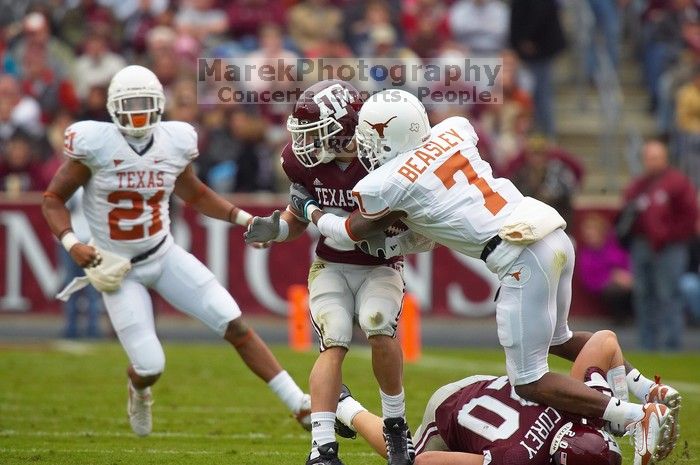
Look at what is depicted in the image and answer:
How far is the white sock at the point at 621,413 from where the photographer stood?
5.84m

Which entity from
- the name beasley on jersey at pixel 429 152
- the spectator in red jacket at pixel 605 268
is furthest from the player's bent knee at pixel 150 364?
the spectator in red jacket at pixel 605 268

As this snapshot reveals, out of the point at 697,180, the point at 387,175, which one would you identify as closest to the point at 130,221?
the point at 387,175

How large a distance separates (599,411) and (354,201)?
1.60 meters

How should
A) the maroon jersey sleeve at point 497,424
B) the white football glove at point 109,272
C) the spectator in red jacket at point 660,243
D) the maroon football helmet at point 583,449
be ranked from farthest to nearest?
the spectator in red jacket at point 660,243
the white football glove at point 109,272
the maroon jersey sleeve at point 497,424
the maroon football helmet at point 583,449

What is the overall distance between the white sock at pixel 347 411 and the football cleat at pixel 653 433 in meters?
1.37

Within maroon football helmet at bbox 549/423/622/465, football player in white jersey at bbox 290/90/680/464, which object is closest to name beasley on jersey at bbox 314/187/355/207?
football player in white jersey at bbox 290/90/680/464

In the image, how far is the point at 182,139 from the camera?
746 centimetres

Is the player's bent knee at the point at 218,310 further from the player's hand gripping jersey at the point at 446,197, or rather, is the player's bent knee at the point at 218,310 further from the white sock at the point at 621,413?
the white sock at the point at 621,413

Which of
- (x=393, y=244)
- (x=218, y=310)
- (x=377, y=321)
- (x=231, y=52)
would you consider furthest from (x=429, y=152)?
(x=231, y=52)

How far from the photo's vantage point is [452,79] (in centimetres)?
1416

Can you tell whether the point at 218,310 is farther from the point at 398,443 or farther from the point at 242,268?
the point at 242,268

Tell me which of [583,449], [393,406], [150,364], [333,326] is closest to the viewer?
[583,449]

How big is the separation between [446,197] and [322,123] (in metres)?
0.81

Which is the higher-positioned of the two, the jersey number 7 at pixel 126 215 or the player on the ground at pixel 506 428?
the jersey number 7 at pixel 126 215
